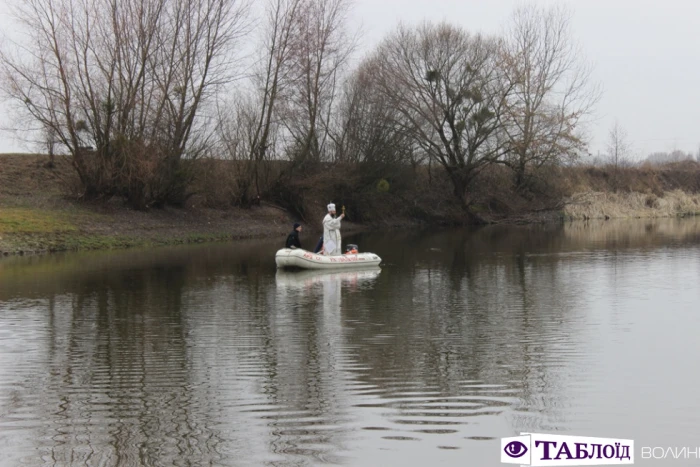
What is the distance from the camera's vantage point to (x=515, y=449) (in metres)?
7.48

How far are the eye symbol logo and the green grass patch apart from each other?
2974 centimetres

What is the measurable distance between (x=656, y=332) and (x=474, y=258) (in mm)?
16862

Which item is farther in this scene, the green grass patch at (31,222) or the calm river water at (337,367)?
the green grass patch at (31,222)

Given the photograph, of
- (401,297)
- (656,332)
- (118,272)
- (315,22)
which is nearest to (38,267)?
(118,272)

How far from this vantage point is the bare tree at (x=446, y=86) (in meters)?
56.5

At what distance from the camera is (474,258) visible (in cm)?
3055

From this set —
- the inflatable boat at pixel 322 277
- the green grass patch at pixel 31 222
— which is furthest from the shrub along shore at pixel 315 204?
the inflatable boat at pixel 322 277

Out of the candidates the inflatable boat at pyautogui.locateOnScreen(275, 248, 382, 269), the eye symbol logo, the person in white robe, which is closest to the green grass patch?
the inflatable boat at pyautogui.locateOnScreen(275, 248, 382, 269)

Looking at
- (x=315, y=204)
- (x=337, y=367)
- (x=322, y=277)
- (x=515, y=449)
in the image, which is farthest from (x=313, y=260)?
(x=315, y=204)

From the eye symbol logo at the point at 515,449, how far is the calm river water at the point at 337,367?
185 mm

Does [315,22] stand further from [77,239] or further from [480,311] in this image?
[480,311]

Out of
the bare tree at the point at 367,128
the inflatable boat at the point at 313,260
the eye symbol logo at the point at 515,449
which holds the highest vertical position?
the bare tree at the point at 367,128

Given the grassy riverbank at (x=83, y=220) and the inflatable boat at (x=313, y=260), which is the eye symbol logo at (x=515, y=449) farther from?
the grassy riverbank at (x=83, y=220)

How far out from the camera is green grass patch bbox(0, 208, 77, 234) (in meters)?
33.4
